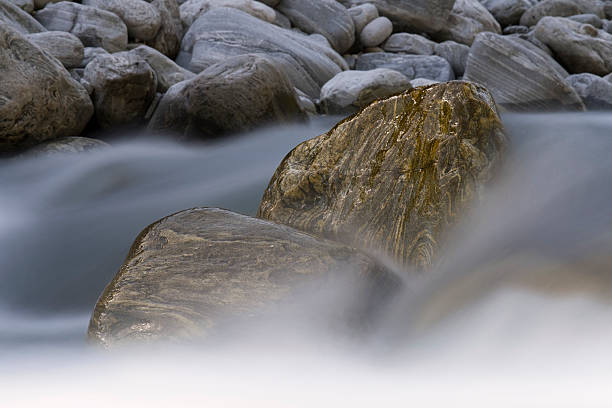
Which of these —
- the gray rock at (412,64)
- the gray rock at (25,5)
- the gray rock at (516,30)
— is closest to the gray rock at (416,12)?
the gray rock at (412,64)

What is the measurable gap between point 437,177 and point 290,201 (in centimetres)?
69

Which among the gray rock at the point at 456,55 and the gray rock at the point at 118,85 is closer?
the gray rock at the point at 118,85

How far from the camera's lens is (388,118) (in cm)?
279

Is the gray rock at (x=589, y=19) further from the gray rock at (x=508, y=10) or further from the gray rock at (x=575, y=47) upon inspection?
the gray rock at (x=575, y=47)

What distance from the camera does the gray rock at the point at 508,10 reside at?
12805 millimetres

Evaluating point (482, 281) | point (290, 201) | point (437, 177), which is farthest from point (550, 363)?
point (290, 201)

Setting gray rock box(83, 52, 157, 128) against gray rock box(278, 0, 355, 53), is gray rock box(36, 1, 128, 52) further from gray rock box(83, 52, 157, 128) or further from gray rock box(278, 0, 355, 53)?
gray rock box(278, 0, 355, 53)

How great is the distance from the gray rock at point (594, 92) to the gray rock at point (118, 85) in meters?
4.66

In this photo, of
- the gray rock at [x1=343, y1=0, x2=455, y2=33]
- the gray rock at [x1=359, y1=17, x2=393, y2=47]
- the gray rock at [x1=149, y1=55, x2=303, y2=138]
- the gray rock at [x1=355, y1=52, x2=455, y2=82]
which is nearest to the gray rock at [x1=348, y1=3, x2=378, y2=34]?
the gray rock at [x1=359, y1=17, x2=393, y2=47]

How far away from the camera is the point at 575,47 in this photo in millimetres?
8609

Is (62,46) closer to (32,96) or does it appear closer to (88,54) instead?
(88,54)

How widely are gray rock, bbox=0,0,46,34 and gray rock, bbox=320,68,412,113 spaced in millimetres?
3141

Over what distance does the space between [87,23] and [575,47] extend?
6.75 meters

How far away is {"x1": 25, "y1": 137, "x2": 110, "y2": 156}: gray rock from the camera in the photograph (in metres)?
4.61
